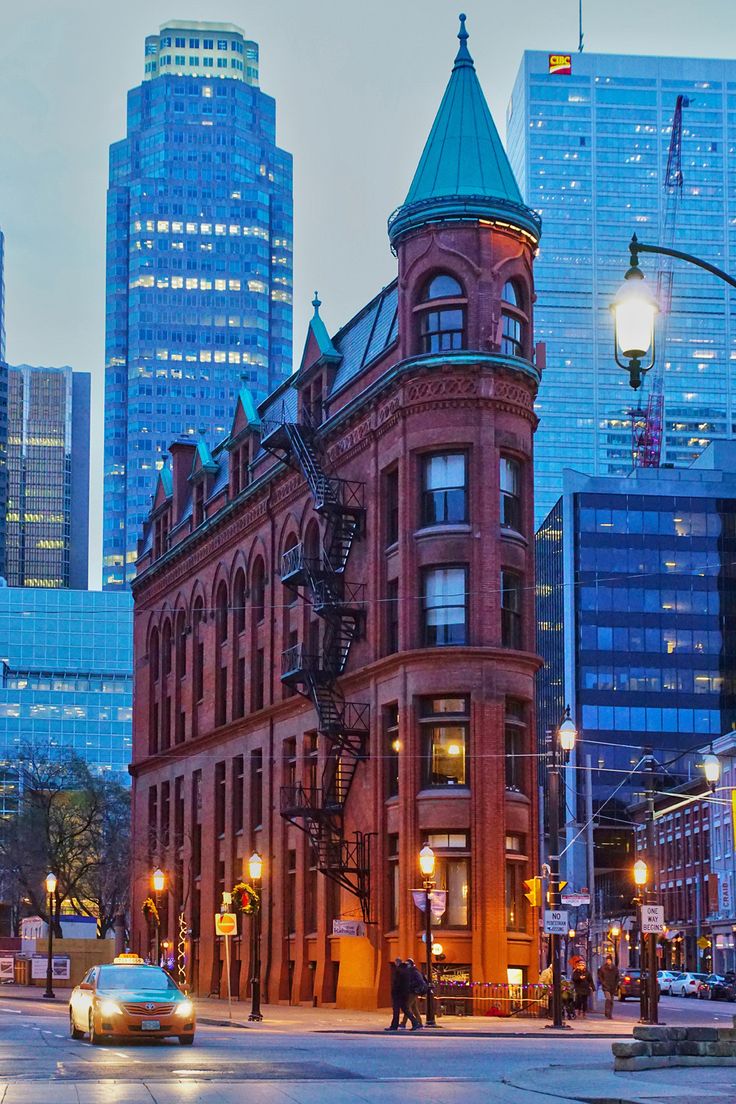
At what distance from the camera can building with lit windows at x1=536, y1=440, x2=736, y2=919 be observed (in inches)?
6201

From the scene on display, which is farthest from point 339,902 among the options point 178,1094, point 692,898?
point 692,898

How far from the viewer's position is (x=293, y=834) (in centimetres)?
6425

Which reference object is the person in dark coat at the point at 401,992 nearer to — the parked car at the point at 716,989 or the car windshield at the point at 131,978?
the car windshield at the point at 131,978

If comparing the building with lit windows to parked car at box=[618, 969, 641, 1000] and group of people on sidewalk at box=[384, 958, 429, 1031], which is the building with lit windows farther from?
group of people on sidewalk at box=[384, 958, 429, 1031]

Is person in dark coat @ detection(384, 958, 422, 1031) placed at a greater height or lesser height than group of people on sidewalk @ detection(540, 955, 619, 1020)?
greater

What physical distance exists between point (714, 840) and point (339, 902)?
6082cm

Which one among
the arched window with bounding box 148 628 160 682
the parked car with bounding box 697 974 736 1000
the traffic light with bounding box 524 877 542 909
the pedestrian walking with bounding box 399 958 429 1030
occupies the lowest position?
the parked car with bounding box 697 974 736 1000

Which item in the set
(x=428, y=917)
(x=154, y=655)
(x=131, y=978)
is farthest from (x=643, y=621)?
(x=131, y=978)

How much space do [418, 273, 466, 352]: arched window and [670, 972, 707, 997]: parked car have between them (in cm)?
5128

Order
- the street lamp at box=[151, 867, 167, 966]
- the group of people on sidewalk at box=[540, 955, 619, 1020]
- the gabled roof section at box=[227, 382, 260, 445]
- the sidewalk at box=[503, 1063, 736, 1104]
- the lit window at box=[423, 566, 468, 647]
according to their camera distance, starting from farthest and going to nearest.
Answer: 1. the gabled roof section at box=[227, 382, 260, 445]
2. the street lamp at box=[151, 867, 167, 966]
3. the lit window at box=[423, 566, 468, 647]
4. the group of people on sidewalk at box=[540, 955, 619, 1020]
5. the sidewalk at box=[503, 1063, 736, 1104]

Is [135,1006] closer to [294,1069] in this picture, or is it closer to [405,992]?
[294,1069]

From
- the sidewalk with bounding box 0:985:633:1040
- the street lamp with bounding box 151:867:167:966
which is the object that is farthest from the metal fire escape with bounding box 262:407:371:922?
the street lamp with bounding box 151:867:167:966

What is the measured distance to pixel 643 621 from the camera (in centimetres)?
15950

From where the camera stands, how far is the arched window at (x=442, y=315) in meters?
55.3
